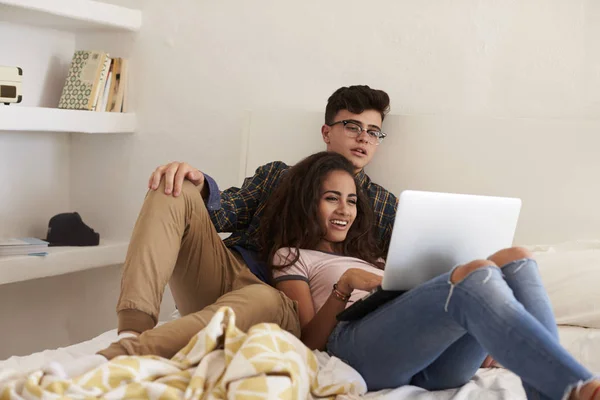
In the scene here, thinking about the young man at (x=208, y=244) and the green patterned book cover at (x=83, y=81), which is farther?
the green patterned book cover at (x=83, y=81)

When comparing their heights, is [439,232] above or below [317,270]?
above

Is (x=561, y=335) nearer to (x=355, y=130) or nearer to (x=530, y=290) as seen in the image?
(x=530, y=290)

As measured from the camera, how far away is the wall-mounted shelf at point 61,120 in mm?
2705

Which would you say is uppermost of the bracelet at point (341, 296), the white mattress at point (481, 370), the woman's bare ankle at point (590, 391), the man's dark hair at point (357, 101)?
the man's dark hair at point (357, 101)

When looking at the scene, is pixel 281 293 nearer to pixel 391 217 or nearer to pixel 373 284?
pixel 373 284

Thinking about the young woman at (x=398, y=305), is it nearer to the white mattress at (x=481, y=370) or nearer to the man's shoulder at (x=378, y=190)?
the white mattress at (x=481, y=370)

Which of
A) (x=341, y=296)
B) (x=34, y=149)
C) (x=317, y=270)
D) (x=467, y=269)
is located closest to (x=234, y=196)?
(x=317, y=270)

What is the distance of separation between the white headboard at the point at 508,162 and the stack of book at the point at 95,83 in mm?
892

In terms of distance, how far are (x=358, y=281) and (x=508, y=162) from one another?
0.82 meters

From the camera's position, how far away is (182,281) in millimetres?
1979

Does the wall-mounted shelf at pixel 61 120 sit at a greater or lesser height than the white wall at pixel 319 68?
lesser

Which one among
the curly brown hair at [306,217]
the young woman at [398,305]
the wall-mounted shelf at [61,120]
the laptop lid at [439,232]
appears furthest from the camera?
the wall-mounted shelf at [61,120]

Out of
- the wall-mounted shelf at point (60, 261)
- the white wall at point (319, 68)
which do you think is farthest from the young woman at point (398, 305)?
the wall-mounted shelf at point (60, 261)

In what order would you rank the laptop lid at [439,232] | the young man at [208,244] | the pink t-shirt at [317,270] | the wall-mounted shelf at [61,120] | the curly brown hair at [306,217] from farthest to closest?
the wall-mounted shelf at [61,120] → the curly brown hair at [306,217] → the pink t-shirt at [317,270] → the young man at [208,244] → the laptop lid at [439,232]
